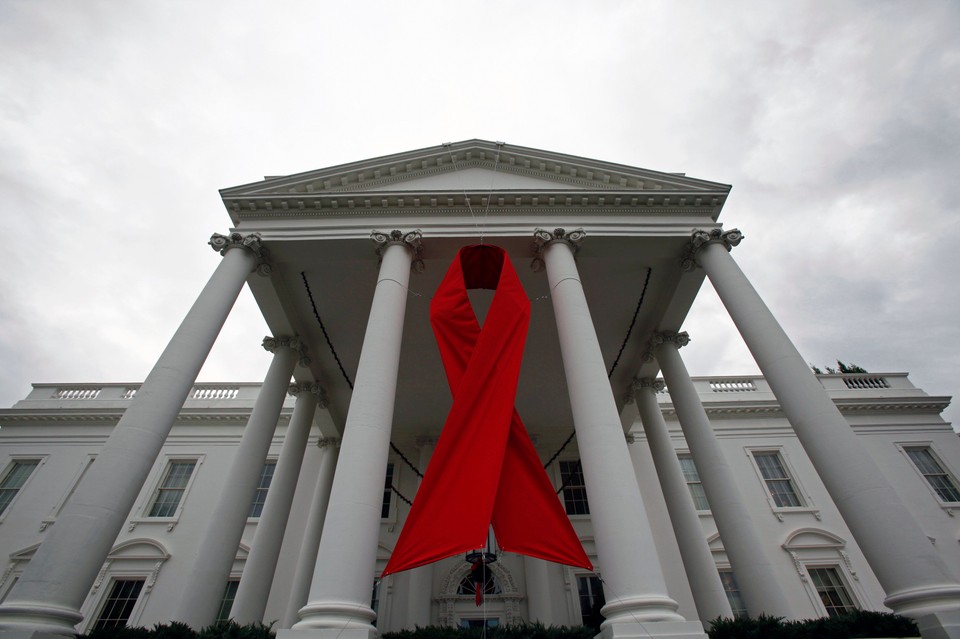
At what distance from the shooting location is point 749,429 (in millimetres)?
18688

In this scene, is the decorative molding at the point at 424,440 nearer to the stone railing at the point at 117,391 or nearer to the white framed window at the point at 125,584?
the stone railing at the point at 117,391

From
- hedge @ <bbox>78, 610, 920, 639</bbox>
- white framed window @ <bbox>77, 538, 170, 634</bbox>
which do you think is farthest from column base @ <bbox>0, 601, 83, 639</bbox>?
white framed window @ <bbox>77, 538, 170, 634</bbox>

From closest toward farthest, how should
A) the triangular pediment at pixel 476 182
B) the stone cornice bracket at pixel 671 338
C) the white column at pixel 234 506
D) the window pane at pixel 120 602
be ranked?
the white column at pixel 234 506 → the triangular pediment at pixel 476 182 → the stone cornice bracket at pixel 671 338 → the window pane at pixel 120 602

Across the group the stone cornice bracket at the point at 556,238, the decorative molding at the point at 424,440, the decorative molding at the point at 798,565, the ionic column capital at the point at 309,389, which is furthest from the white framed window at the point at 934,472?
the ionic column capital at the point at 309,389

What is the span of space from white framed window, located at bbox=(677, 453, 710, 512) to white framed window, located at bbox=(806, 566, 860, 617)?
3565 mm

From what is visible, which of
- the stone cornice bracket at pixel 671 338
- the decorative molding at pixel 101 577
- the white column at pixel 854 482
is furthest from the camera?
the decorative molding at pixel 101 577

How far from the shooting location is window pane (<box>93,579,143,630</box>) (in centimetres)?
1477

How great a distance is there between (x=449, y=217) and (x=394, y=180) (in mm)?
1850

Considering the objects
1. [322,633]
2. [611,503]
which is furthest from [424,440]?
[322,633]

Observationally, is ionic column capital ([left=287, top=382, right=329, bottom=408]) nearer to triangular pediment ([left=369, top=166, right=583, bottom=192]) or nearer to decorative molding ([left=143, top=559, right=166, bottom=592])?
triangular pediment ([left=369, top=166, right=583, bottom=192])

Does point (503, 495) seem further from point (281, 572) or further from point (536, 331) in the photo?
point (281, 572)

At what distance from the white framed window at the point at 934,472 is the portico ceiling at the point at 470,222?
1319cm

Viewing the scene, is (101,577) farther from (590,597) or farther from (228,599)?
(590,597)

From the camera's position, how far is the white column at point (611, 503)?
5.88 meters
